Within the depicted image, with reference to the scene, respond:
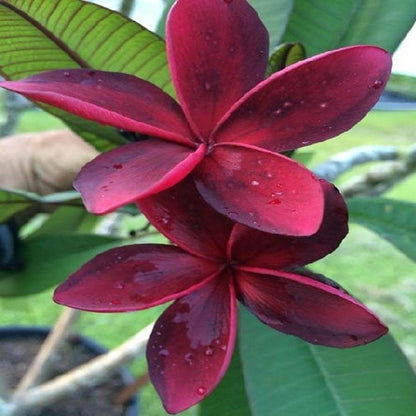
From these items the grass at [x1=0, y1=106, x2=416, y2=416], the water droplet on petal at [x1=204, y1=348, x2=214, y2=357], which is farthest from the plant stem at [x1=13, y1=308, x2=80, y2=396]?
the water droplet on petal at [x1=204, y1=348, x2=214, y2=357]

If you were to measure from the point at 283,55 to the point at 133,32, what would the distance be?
112 mm

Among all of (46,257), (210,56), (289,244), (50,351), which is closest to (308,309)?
(289,244)

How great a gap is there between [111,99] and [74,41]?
18 centimetres

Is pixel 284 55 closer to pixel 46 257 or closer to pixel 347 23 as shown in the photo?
pixel 347 23

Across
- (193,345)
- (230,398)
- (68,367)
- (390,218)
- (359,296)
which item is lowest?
(359,296)

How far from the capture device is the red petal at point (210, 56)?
0.36m

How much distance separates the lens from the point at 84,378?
0.89 m

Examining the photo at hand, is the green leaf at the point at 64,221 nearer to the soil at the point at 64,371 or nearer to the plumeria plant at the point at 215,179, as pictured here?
the soil at the point at 64,371

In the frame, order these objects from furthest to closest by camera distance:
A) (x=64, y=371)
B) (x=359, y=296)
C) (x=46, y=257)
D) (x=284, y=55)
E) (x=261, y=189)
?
1. (x=359, y=296)
2. (x=64, y=371)
3. (x=46, y=257)
4. (x=284, y=55)
5. (x=261, y=189)

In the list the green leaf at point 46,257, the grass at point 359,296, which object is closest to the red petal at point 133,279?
the green leaf at point 46,257

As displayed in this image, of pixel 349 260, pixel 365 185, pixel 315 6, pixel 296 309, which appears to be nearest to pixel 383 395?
pixel 296 309

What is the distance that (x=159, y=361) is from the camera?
14.4 inches

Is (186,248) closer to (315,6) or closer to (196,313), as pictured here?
(196,313)

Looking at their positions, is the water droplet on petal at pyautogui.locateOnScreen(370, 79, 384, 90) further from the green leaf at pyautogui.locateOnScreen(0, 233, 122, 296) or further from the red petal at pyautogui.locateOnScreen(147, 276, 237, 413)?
the green leaf at pyautogui.locateOnScreen(0, 233, 122, 296)
